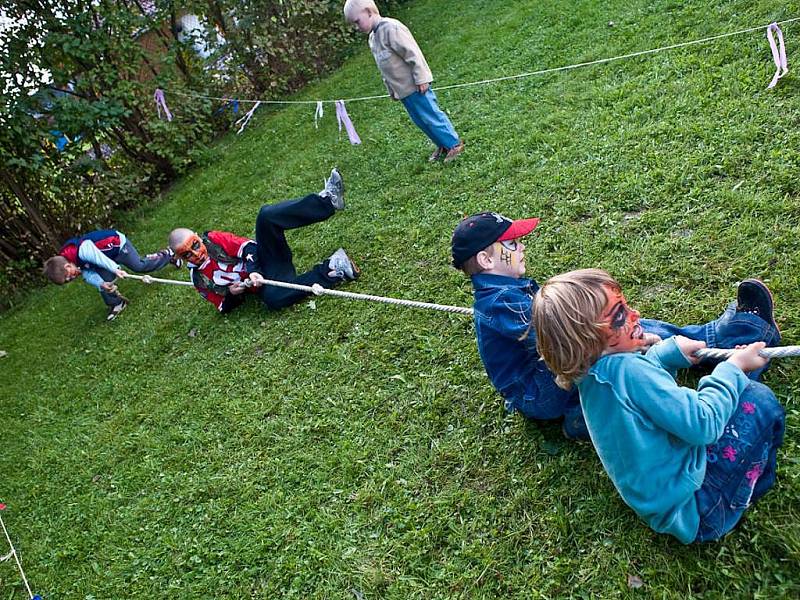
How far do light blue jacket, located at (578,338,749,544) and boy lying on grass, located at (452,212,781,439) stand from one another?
0.49 metres

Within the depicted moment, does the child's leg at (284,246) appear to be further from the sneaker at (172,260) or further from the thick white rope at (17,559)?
the thick white rope at (17,559)

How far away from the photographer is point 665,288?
3.20 meters

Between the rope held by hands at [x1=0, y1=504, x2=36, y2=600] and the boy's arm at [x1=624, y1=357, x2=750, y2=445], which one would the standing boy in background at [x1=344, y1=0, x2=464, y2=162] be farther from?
the rope held by hands at [x1=0, y1=504, x2=36, y2=600]

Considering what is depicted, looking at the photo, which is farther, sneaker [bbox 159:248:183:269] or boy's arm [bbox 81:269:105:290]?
sneaker [bbox 159:248:183:269]

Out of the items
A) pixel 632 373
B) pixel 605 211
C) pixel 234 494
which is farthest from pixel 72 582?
pixel 605 211

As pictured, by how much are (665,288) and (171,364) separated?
160 inches

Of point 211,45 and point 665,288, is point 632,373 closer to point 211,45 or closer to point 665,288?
point 665,288

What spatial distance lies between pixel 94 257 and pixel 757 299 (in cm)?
611

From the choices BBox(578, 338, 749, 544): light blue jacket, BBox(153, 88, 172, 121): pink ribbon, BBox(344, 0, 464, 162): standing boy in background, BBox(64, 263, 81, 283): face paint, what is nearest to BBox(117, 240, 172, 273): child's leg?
BBox(64, 263, 81, 283): face paint

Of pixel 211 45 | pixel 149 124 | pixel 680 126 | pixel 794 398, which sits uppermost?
pixel 211 45

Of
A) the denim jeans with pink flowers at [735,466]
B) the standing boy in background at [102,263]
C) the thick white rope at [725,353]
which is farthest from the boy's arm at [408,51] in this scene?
the denim jeans with pink flowers at [735,466]

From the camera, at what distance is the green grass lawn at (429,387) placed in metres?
2.48

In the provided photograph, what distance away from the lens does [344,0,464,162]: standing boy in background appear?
5.29m

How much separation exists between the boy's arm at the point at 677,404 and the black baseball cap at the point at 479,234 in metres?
0.88
